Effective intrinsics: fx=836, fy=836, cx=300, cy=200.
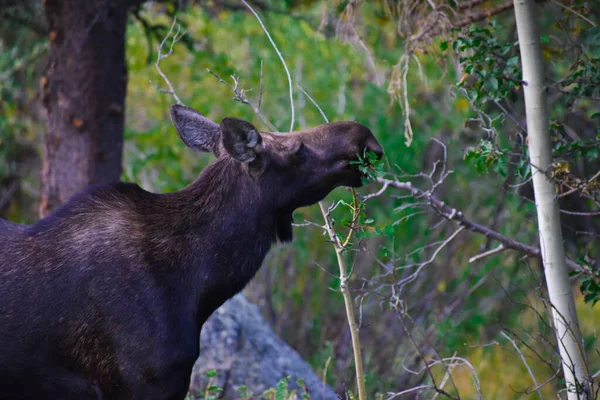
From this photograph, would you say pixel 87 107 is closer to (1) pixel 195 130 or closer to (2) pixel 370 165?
(1) pixel 195 130

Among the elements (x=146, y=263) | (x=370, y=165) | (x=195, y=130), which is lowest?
(x=146, y=263)

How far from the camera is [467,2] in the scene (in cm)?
597

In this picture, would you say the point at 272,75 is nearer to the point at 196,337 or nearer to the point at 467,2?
the point at 467,2

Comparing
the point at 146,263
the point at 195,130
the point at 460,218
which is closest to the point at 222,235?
the point at 146,263

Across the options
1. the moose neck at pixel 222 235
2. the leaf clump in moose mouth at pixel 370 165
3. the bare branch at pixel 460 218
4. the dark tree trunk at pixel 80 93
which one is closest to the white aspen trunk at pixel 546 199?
the bare branch at pixel 460 218

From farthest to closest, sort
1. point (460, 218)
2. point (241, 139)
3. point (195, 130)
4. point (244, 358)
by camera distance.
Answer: point (244, 358) → point (460, 218) → point (195, 130) → point (241, 139)

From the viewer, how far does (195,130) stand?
194 inches

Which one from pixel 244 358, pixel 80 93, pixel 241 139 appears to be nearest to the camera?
pixel 241 139

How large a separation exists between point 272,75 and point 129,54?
6.63ft

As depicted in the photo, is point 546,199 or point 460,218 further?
point 460,218

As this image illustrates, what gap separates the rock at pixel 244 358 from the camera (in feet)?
21.0

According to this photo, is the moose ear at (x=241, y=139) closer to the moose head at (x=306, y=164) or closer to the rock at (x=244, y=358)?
the moose head at (x=306, y=164)

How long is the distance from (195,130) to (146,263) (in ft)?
3.08

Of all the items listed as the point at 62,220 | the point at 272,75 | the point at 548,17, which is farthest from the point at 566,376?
the point at 272,75
